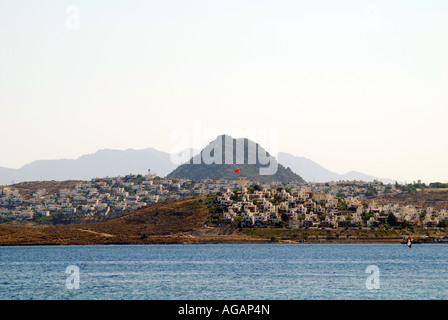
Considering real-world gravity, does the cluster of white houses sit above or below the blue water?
above

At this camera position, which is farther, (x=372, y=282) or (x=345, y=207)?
(x=345, y=207)

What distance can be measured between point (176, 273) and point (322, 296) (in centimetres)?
2535

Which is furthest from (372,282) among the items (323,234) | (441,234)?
(441,234)

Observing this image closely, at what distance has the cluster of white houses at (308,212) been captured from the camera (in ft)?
529

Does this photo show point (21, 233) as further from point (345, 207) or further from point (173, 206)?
point (345, 207)

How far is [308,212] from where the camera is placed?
174 m

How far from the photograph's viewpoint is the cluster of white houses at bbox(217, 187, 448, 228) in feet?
529

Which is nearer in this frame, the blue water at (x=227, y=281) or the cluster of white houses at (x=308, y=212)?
the blue water at (x=227, y=281)

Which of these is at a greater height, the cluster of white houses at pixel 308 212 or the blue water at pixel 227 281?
the cluster of white houses at pixel 308 212

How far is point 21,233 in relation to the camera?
164250 millimetres

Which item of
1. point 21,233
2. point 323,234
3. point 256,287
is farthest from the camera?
point 21,233

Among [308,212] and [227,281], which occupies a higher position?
[308,212]
